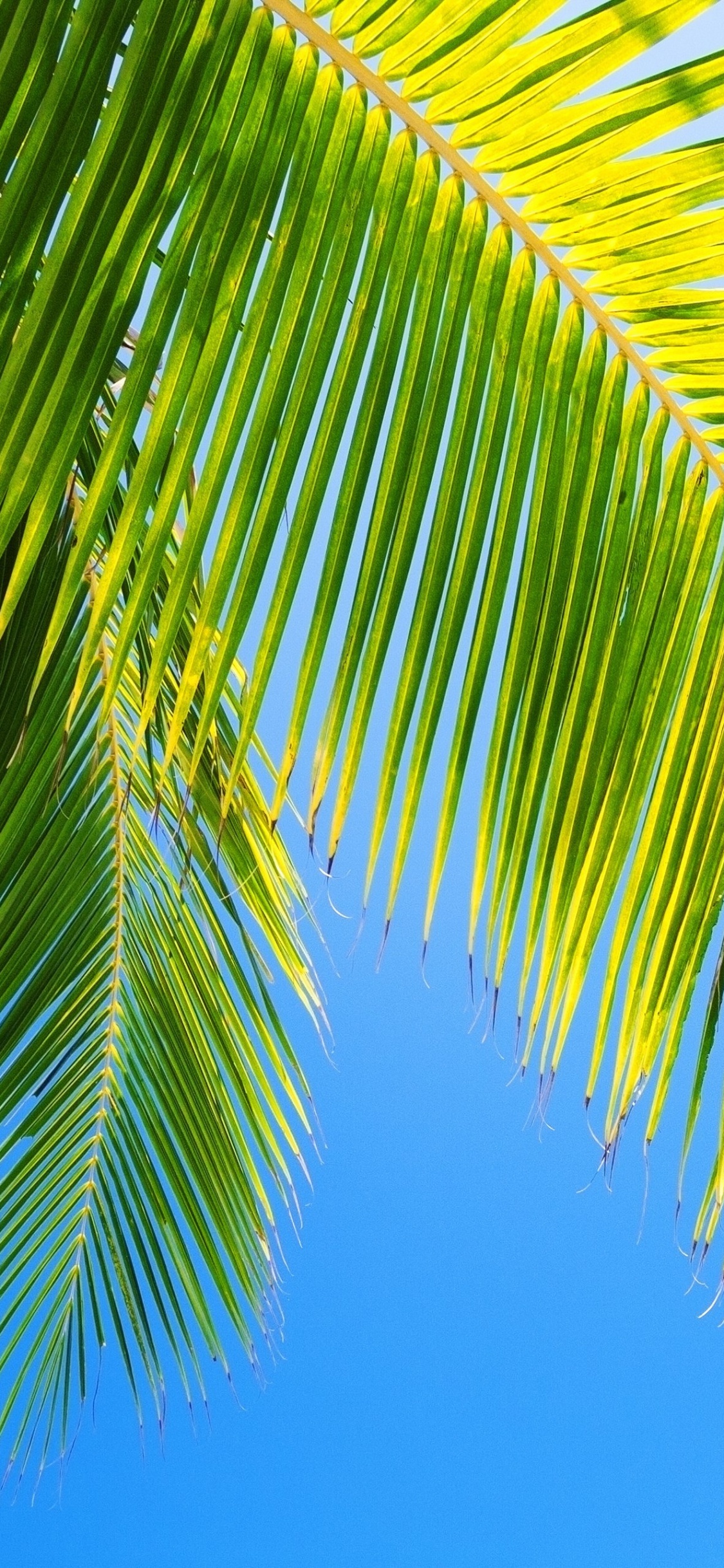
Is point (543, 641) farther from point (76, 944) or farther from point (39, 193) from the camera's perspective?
point (76, 944)

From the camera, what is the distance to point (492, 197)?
1.81 ft

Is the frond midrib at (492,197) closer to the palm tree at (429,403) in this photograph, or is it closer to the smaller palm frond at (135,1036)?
the palm tree at (429,403)

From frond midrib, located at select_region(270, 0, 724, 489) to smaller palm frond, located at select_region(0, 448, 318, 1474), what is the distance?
69cm

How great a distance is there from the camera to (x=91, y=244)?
1.70 ft

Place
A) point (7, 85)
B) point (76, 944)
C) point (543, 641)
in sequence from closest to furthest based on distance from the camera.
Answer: point (7, 85), point (543, 641), point (76, 944)

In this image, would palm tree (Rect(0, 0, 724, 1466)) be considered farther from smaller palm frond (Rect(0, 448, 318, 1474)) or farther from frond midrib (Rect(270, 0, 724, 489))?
smaller palm frond (Rect(0, 448, 318, 1474))

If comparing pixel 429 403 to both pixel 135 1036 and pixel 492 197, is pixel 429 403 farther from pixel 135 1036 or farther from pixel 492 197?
pixel 135 1036

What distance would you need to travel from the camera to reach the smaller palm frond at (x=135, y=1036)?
49.3 inches

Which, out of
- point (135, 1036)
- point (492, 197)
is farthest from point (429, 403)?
point (135, 1036)

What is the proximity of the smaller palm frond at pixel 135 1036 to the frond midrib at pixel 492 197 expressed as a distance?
2.27 ft

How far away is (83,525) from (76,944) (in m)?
0.86

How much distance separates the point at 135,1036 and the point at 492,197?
1041 mm

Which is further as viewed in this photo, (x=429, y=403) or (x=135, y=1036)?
(x=135, y=1036)

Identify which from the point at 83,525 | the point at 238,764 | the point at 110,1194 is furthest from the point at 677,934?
the point at 110,1194
